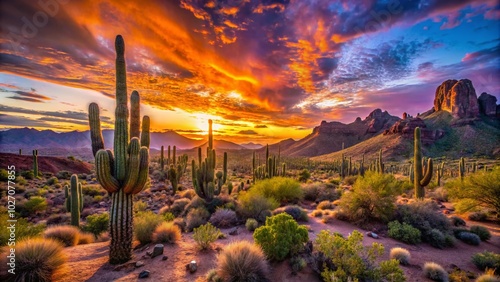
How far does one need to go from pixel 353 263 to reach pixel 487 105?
124263 mm

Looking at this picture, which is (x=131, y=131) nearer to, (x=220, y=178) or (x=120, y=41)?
(x=120, y=41)

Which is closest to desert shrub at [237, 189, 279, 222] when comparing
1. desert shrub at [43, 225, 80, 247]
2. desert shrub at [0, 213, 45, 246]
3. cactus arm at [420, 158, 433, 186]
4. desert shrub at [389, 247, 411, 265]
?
desert shrub at [389, 247, 411, 265]

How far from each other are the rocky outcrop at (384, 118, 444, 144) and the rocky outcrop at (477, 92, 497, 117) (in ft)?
85.1

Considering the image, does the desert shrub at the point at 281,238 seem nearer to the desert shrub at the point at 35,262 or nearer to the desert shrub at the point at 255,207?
the desert shrub at the point at 255,207

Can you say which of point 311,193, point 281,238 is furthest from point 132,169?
point 311,193

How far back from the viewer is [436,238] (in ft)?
30.6

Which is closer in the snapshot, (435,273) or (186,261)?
(435,273)

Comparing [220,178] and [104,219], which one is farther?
[220,178]

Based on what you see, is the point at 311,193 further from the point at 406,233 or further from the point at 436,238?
the point at 436,238

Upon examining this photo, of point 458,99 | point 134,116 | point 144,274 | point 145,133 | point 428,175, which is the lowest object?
A: point 144,274

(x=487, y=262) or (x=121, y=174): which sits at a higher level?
(x=121, y=174)

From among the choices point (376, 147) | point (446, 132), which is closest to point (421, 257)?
point (376, 147)

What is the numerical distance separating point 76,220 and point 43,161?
30.4 meters

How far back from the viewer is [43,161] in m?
32.3
